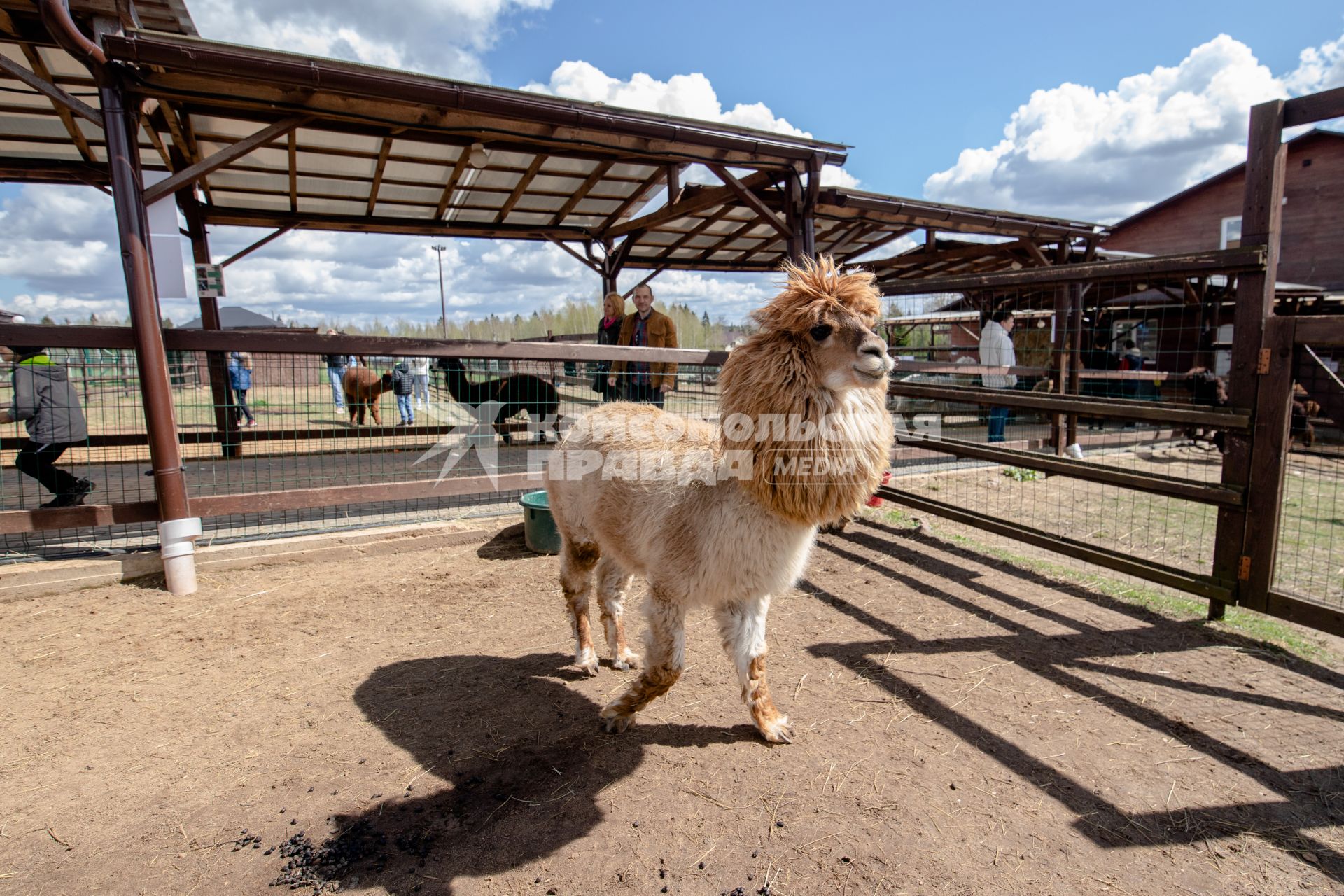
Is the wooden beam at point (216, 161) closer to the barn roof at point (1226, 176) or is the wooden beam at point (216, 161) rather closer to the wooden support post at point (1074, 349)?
the wooden support post at point (1074, 349)

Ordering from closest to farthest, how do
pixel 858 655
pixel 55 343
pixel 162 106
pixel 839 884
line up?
pixel 839 884 → pixel 858 655 → pixel 55 343 → pixel 162 106

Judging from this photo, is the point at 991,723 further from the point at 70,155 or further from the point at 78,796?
the point at 70,155

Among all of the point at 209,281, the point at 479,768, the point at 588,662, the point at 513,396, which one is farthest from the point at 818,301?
the point at 209,281

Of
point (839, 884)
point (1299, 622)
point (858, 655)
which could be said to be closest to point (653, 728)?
point (839, 884)

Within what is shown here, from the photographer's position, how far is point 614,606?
139 inches

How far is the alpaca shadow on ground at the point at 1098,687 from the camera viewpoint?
2.24 m

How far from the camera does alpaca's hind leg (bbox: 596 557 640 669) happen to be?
3465 millimetres

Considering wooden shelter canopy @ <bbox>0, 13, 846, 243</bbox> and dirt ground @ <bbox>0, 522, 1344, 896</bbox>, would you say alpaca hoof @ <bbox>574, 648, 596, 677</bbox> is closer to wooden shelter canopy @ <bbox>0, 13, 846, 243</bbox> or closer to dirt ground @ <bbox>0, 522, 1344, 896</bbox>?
dirt ground @ <bbox>0, 522, 1344, 896</bbox>

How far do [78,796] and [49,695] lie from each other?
3.58 feet

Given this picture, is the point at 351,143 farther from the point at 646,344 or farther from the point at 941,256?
the point at 941,256

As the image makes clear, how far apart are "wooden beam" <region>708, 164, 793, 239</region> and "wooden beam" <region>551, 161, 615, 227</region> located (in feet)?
5.27

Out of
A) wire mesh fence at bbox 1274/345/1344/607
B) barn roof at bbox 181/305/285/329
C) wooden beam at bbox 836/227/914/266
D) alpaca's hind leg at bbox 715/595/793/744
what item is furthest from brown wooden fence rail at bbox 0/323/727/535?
barn roof at bbox 181/305/285/329

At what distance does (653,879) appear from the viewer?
208 cm

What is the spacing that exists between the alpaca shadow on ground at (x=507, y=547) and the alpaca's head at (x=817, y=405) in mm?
3417
